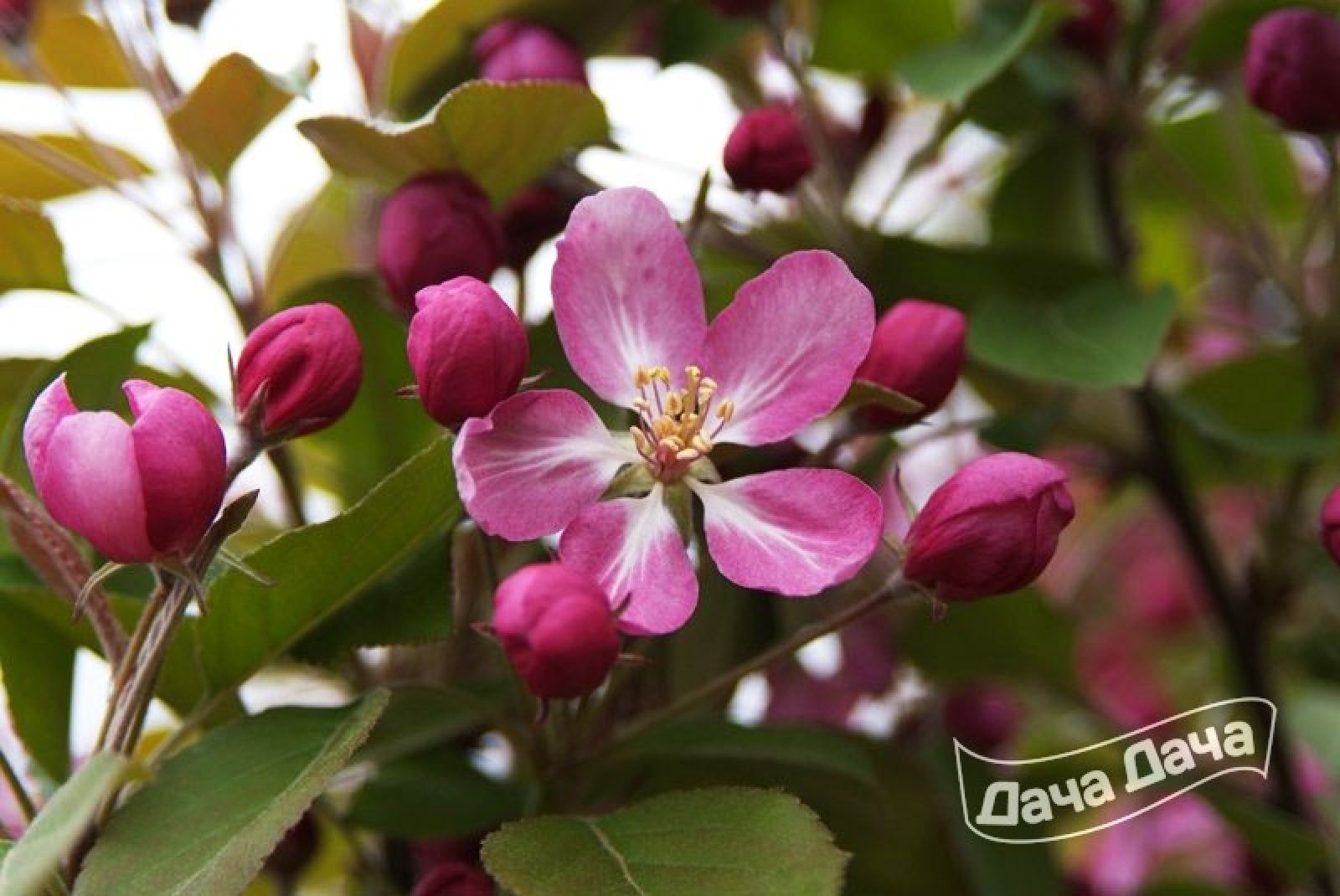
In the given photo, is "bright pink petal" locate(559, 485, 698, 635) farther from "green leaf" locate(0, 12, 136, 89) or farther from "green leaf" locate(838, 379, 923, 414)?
"green leaf" locate(0, 12, 136, 89)

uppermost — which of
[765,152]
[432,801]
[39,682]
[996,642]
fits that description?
[765,152]

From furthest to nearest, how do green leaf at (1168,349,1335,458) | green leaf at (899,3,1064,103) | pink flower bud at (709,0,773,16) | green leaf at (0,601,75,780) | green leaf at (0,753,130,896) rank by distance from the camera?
green leaf at (1168,349,1335,458) < pink flower bud at (709,0,773,16) < green leaf at (899,3,1064,103) < green leaf at (0,601,75,780) < green leaf at (0,753,130,896)

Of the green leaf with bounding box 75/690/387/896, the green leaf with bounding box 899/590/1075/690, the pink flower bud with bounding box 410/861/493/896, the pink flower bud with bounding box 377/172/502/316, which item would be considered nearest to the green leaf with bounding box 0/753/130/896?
the green leaf with bounding box 75/690/387/896

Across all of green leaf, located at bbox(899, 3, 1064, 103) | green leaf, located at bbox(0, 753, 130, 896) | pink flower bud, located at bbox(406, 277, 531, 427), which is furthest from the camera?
green leaf, located at bbox(899, 3, 1064, 103)

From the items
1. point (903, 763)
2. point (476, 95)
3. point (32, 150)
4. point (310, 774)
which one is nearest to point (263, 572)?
point (310, 774)

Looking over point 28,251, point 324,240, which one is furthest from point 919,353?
point 324,240

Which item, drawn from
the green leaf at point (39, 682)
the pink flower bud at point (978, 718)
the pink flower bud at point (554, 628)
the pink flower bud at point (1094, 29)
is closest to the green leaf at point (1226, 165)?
the pink flower bud at point (1094, 29)

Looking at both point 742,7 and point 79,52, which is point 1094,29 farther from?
point 79,52

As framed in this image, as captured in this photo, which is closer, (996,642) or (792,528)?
(792,528)
